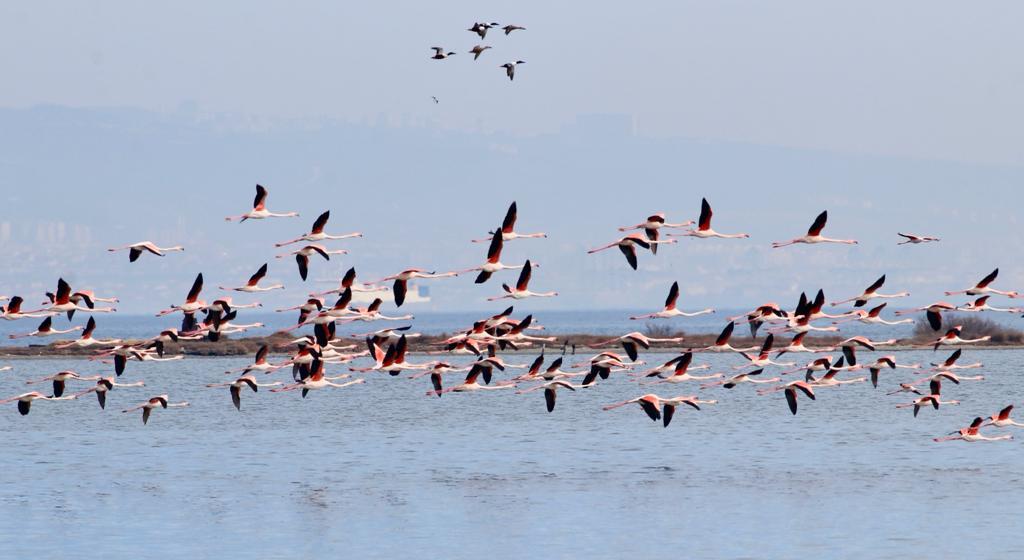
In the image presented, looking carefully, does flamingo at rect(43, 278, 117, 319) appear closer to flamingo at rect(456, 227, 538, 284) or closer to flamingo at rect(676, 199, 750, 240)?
flamingo at rect(456, 227, 538, 284)

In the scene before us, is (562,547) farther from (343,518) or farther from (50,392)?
(50,392)

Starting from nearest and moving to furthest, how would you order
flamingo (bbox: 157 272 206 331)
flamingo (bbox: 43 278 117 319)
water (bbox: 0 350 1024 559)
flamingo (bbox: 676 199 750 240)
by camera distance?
water (bbox: 0 350 1024 559)
flamingo (bbox: 676 199 750 240)
flamingo (bbox: 43 278 117 319)
flamingo (bbox: 157 272 206 331)

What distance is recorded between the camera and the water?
33.2 m

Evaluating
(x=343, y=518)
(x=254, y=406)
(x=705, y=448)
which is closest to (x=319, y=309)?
(x=343, y=518)

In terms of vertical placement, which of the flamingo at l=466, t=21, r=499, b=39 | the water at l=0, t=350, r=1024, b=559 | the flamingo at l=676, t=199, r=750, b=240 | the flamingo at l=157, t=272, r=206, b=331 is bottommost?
the water at l=0, t=350, r=1024, b=559

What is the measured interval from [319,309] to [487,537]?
5656 millimetres

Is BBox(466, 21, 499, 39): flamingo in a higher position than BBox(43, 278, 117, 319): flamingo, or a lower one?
higher

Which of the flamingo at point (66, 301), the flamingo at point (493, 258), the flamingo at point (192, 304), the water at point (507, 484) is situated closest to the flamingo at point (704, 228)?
the flamingo at point (493, 258)

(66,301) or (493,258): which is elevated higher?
(493,258)

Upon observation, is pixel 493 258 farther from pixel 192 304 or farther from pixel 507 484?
pixel 507 484

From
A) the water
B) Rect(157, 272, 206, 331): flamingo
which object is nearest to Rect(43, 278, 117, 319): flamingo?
Rect(157, 272, 206, 331): flamingo

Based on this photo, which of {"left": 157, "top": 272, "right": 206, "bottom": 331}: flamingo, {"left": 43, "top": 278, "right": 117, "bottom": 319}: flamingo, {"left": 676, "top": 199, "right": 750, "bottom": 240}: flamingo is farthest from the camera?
{"left": 157, "top": 272, "right": 206, "bottom": 331}: flamingo

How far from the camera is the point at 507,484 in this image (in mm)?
40875

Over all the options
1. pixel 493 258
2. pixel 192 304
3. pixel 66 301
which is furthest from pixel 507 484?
pixel 66 301
